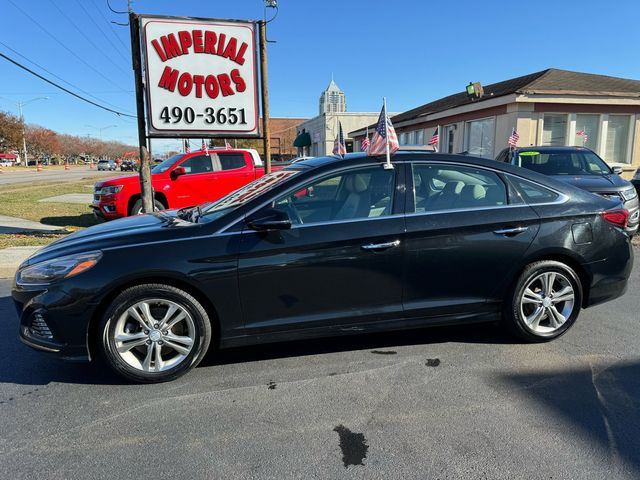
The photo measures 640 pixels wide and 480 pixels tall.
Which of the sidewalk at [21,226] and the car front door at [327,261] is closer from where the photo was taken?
the car front door at [327,261]

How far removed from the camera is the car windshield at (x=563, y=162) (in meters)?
8.59

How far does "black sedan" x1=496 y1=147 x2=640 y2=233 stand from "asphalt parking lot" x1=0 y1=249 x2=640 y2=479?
190 inches

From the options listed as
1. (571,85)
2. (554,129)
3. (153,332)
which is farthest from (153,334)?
(571,85)

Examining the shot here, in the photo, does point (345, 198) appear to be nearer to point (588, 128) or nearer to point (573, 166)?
point (573, 166)

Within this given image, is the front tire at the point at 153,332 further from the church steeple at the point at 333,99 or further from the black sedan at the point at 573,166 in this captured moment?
the church steeple at the point at 333,99

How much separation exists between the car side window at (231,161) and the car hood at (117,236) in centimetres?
739

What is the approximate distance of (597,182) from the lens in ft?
25.5

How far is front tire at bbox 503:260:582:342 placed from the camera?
12.5 feet

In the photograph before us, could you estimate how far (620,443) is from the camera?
2.57m

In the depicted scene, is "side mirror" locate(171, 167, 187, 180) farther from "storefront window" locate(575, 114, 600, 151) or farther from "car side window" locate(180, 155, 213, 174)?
"storefront window" locate(575, 114, 600, 151)

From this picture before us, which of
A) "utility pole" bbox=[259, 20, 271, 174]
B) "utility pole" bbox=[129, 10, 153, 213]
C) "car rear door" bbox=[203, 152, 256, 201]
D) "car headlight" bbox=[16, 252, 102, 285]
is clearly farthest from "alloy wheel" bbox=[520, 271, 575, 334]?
"car rear door" bbox=[203, 152, 256, 201]

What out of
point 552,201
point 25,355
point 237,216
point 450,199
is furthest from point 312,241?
point 25,355

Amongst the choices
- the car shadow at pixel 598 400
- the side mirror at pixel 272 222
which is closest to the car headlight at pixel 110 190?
the side mirror at pixel 272 222

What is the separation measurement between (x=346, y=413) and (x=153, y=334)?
1450mm
